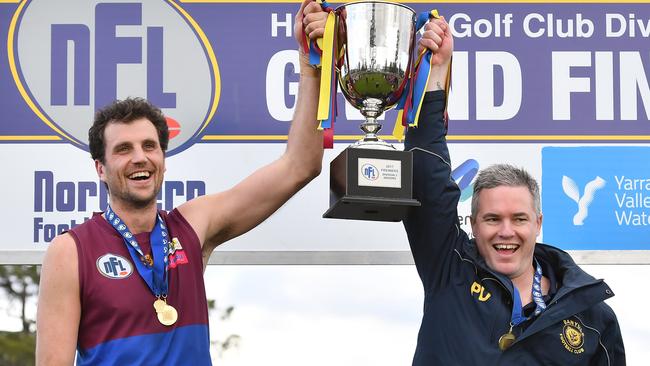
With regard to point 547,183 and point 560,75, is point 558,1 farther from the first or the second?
point 547,183

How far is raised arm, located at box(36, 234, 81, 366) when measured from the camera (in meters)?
2.99

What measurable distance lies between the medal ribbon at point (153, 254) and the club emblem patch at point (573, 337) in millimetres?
1230

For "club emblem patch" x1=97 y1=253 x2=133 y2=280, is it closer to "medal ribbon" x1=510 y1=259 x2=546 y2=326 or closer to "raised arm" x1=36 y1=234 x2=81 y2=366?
"raised arm" x1=36 y1=234 x2=81 y2=366

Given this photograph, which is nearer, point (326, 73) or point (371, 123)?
point (326, 73)

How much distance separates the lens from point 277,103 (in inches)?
181

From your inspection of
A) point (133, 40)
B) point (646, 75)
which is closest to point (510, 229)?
point (646, 75)

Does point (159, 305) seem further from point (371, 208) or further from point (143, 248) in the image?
point (371, 208)

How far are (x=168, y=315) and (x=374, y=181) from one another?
0.74 m

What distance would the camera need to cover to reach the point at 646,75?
4.62 meters

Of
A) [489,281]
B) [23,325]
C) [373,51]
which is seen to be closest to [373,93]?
[373,51]

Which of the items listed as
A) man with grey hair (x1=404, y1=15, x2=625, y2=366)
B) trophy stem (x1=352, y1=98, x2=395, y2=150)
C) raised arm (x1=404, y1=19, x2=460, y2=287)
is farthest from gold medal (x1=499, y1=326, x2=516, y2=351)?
trophy stem (x1=352, y1=98, x2=395, y2=150)

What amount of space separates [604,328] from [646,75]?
1.60m

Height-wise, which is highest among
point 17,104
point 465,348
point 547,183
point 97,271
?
point 17,104

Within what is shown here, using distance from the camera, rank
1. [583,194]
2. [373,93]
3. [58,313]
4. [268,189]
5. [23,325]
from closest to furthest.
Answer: [58,313]
[268,189]
[373,93]
[583,194]
[23,325]
